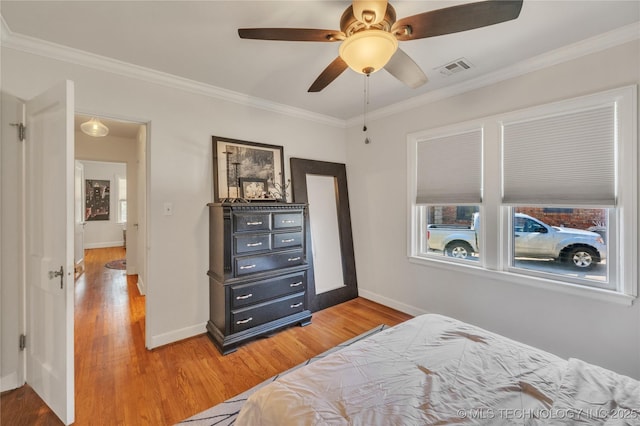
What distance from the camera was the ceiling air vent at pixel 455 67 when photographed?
7.58 feet

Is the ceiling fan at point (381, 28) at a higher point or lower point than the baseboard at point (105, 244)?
higher

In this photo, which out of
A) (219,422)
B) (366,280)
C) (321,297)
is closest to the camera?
(219,422)

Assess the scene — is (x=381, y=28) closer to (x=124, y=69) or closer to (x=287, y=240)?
(x=287, y=240)

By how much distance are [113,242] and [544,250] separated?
10217 millimetres

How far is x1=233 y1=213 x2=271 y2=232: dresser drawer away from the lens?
2.51 m

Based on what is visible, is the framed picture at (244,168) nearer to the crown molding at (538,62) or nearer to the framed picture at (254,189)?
the framed picture at (254,189)

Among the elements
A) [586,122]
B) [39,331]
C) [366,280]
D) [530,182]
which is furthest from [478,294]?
[39,331]

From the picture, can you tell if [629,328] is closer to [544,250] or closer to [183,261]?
[544,250]

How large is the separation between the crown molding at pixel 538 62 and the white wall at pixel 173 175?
212 cm

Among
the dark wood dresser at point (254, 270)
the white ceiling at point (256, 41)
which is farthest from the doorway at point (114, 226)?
→ the dark wood dresser at point (254, 270)

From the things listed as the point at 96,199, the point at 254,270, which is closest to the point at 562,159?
the point at 254,270

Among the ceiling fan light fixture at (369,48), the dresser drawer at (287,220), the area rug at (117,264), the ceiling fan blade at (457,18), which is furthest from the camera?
the area rug at (117,264)

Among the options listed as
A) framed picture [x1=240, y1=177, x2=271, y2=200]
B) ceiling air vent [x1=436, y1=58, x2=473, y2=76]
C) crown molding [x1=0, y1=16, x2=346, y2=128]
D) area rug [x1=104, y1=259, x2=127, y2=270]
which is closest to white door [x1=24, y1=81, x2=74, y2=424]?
crown molding [x1=0, y1=16, x2=346, y2=128]

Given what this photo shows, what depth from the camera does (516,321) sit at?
94.7 inches
